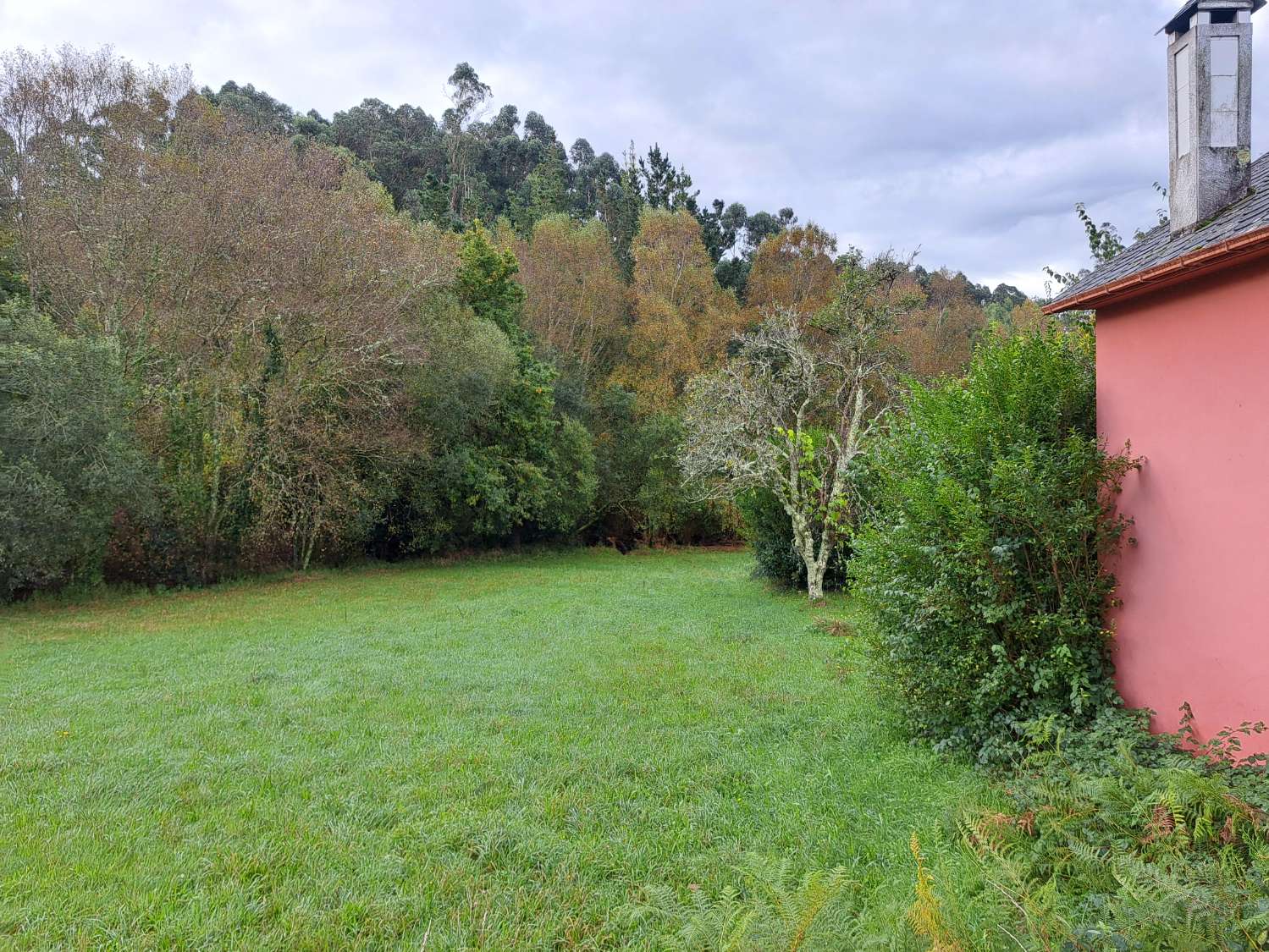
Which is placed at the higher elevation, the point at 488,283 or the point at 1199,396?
the point at 488,283

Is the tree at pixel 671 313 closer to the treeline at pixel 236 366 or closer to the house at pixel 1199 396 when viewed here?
the treeline at pixel 236 366

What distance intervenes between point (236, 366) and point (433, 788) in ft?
42.7

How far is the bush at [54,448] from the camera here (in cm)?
1091

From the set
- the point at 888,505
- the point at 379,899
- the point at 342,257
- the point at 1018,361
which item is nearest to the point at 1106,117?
the point at 1018,361

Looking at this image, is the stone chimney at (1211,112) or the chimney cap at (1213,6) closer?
the stone chimney at (1211,112)

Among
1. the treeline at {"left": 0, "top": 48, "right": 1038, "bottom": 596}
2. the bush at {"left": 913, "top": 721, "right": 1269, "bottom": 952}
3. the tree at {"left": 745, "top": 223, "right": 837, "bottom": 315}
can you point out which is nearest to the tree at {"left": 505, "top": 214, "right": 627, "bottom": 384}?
the treeline at {"left": 0, "top": 48, "right": 1038, "bottom": 596}

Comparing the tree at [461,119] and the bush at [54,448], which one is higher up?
the tree at [461,119]

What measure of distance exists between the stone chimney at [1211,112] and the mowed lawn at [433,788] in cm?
421

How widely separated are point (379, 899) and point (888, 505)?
15.4 ft

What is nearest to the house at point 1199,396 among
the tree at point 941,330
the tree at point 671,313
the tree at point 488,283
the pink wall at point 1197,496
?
the pink wall at point 1197,496

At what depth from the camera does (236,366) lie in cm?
1462

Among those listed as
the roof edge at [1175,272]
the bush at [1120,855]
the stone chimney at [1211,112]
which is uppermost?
the stone chimney at [1211,112]

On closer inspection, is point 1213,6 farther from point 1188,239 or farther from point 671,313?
point 671,313

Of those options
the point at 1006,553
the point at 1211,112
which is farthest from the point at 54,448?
the point at 1211,112
